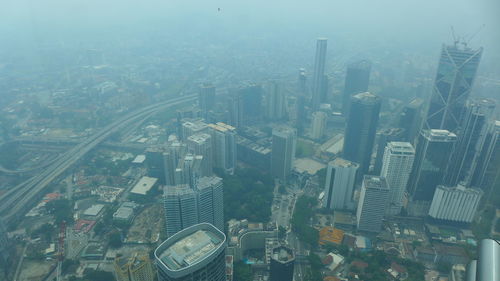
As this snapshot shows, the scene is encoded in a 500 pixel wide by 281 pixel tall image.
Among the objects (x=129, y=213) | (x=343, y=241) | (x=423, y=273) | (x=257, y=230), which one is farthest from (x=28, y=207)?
(x=423, y=273)

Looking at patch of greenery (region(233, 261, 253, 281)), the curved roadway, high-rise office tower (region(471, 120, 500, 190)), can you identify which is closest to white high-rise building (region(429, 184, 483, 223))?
high-rise office tower (region(471, 120, 500, 190))

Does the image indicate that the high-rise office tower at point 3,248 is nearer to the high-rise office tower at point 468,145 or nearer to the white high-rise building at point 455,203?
the white high-rise building at point 455,203

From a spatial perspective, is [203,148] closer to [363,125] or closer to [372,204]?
[372,204]

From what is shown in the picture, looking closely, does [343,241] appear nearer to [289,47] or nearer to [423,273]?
[423,273]

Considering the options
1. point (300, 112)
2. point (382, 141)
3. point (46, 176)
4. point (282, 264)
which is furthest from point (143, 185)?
point (382, 141)

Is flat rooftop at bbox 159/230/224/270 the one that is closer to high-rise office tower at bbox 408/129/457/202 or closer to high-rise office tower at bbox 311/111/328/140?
high-rise office tower at bbox 408/129/457/202

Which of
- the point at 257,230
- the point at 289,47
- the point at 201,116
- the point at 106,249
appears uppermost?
the point at 289,47
